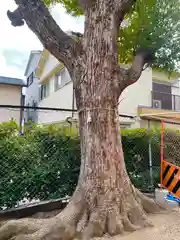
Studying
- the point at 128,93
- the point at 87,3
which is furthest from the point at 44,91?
the point at 87,3

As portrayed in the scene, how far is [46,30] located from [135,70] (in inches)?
64.5

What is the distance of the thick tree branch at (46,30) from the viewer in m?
3.42

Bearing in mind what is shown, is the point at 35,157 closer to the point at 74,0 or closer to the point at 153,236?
the point at 153,236

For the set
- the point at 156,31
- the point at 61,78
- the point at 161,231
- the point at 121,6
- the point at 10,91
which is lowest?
the point at 161,231

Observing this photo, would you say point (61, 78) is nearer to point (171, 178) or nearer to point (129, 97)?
point (129, 97)

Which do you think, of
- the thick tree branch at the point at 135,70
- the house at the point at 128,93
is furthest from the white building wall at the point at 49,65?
the thick tree branch at the point at 135,70

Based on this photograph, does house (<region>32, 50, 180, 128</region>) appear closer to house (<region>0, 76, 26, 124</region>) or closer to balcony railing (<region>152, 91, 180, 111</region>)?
balcony railing (<region>152, 91, 180, 111</region>)

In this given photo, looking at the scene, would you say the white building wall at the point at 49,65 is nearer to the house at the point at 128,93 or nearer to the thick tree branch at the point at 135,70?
the house at the point at 128,93

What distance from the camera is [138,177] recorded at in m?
5.00

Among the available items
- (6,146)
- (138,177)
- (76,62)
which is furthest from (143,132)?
(6,146)

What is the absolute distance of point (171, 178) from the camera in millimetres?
4430

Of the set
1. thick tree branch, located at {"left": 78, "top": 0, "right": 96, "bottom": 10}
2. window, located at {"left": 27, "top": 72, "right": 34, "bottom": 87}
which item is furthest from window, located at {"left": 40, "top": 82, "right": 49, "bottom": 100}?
thick tree branch, located at {"left": 78, "top": 0, "right": 96, "bottom": 10}

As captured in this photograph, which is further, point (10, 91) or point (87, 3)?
point (10, 91)

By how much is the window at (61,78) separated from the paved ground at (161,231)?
29.3 feet
